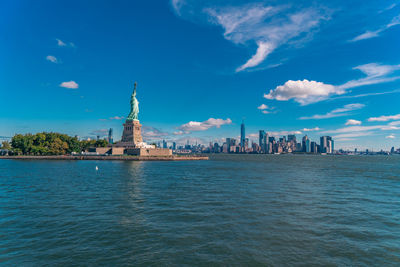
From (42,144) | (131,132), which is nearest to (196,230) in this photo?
(131,132)

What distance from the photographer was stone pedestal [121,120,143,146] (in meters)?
123

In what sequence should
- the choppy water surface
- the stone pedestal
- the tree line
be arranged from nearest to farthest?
1. the choppy water surface
2. the tree line
3. the stone pedestal

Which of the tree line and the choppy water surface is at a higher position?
the tree line

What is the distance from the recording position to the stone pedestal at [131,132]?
12263 centimetres

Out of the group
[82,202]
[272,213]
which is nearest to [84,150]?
[82,202]

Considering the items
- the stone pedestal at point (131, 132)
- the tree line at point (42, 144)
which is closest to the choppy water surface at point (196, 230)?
the stone pedestal at point (131, 132)

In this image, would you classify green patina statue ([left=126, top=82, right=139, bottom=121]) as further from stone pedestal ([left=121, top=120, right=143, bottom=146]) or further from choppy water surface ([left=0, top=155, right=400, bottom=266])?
choppy water surface ([left=0, top=155, right=400, bottom=266])

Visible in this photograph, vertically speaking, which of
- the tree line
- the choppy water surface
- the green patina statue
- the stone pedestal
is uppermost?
the green patina statue

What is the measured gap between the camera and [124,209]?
68.3 feet

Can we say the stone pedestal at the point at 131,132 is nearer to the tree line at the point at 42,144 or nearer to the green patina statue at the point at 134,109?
the green patina statue at the point at 134,109

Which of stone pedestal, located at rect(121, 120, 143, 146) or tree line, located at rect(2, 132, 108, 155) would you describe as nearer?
tree line, located at rect(2, 132, 108, 155)

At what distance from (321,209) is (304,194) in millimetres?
7821

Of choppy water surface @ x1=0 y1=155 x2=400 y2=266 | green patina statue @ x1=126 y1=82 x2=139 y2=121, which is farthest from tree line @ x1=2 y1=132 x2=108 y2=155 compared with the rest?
choppy water surface @ x1=0 y1=155 x2=400 y2=266

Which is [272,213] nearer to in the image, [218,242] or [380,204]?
[218,242]
